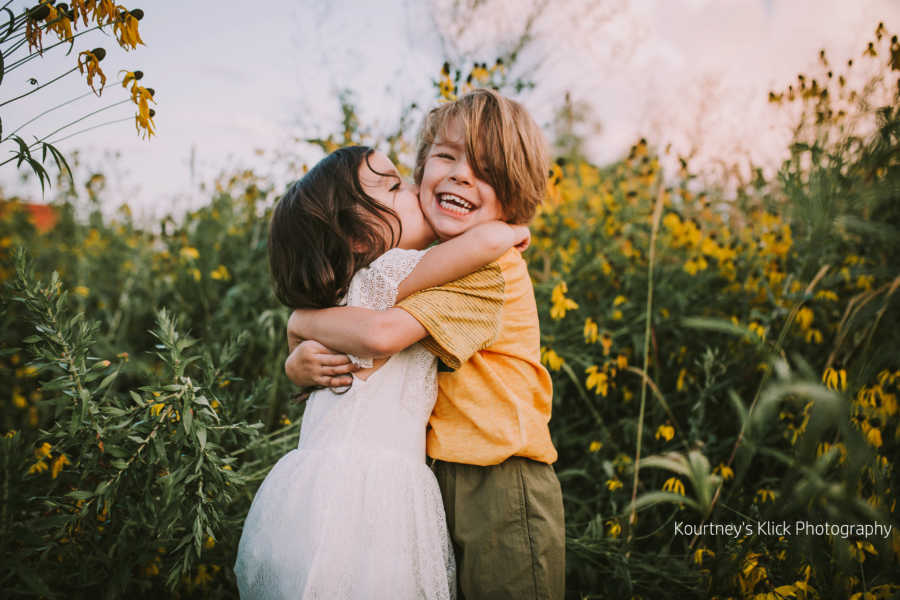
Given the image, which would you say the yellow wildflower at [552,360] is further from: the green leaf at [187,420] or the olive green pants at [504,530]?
the green leaf at [187,420]

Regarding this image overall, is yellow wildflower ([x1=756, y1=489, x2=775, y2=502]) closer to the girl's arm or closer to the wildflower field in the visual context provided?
the wildflower field

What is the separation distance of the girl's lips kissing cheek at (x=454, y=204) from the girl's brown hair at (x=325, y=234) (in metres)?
0.16

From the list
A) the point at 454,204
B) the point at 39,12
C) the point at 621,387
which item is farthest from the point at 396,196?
the point at 621,387

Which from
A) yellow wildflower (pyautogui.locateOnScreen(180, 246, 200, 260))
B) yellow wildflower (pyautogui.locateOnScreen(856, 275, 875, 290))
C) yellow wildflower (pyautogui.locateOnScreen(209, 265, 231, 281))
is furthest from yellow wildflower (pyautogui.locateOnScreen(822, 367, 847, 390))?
yellow wildflower (pyautogui.locateOnScreen(180, 246, 200, 260))

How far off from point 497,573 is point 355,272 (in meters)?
0.91

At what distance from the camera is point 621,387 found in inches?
102

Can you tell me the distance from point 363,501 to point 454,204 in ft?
3.04

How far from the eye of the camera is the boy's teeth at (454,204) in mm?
1722

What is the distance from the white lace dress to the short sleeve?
11 centimetres

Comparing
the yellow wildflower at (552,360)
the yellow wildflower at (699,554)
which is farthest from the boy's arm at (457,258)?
the yellow wildflower at (699,554)

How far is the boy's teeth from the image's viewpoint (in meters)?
1.72

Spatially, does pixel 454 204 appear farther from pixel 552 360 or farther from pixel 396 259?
pixel 552 360

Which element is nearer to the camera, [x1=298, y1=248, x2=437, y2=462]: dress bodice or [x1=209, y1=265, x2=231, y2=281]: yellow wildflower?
[x1=298, y1=248, x2=437, y2=462]: dress bodice

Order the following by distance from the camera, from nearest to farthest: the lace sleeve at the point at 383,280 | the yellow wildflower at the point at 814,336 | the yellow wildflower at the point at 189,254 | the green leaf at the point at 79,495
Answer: the green leaf at the point at 79,495
the lace sleeve at the point at 383,280
the yellow wildflower at the point at 814,336
the yellow wildflower at the point at 189,254
